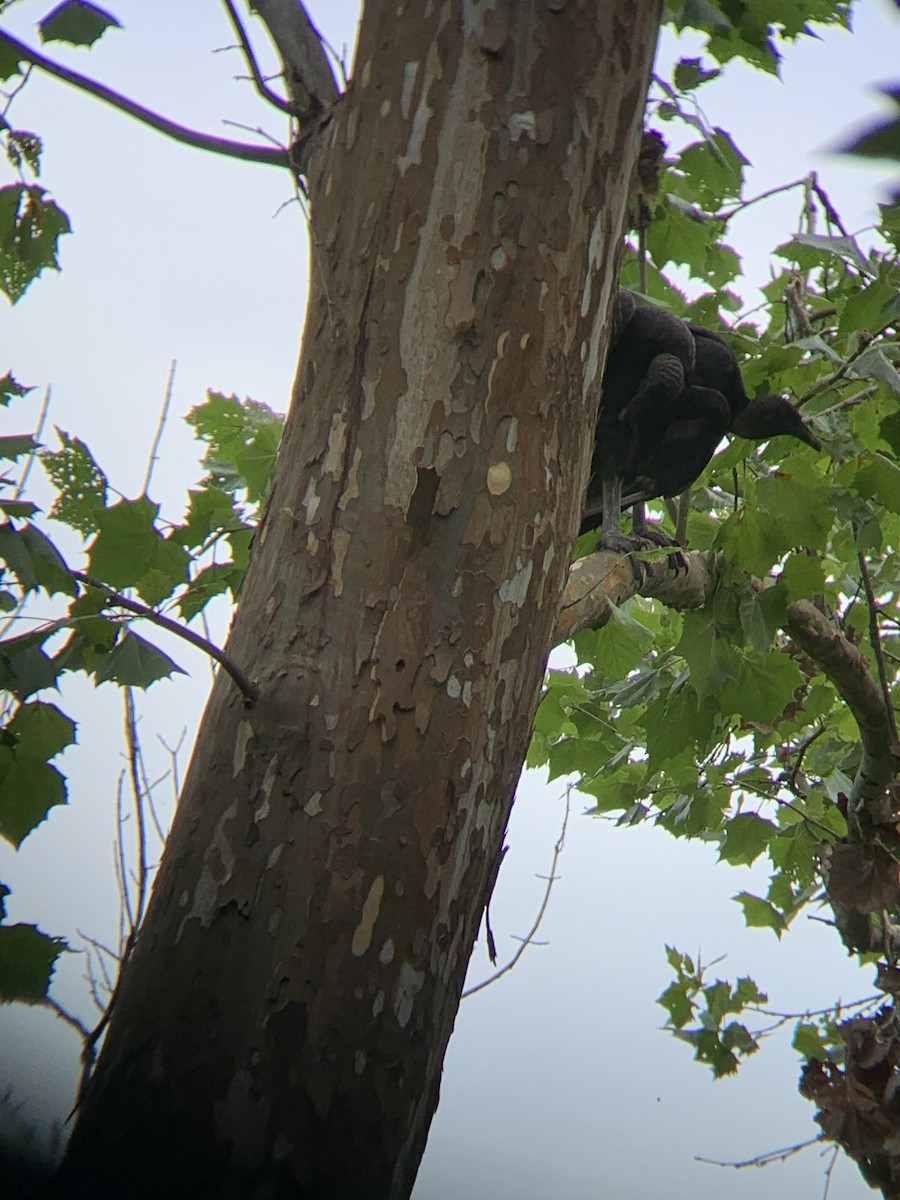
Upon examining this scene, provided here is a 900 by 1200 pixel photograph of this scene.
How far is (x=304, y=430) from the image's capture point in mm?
970

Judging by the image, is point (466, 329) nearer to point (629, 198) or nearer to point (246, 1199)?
point (629, 198)

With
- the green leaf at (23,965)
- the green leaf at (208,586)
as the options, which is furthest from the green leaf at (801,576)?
the green leaf at (23,965)

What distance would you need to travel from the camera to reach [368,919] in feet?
2.60

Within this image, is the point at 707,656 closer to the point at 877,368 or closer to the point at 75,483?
the point at 877,368

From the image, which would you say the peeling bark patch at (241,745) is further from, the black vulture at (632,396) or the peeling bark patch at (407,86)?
the black vulture at (632,396)

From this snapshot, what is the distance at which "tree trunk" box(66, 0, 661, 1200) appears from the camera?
75cm

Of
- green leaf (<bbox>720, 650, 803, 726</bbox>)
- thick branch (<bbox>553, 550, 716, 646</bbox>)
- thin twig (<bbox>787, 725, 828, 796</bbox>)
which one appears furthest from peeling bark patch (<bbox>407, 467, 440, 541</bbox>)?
thin twig (<bbox>787, 725, 828, 796</bbox>)

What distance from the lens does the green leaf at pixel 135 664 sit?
1171mm

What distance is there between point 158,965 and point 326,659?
290 millimetres

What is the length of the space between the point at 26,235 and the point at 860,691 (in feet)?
6.66

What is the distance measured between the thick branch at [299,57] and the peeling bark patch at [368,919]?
884 mm

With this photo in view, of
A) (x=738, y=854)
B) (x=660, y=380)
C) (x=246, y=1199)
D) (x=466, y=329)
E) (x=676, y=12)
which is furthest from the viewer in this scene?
(x=738, y=854)

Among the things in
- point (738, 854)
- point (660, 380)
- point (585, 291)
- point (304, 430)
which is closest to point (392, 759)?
point (304, 430)

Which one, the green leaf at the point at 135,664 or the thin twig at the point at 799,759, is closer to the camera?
the green leaf at the point at 135,664
